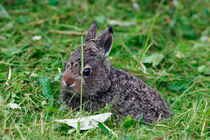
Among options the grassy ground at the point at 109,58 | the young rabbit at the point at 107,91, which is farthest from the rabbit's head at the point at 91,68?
the grassy ground at the point at 109,58

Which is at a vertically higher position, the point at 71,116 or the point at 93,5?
the point at 93,5

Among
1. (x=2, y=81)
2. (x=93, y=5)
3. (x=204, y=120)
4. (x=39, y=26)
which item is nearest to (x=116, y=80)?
(x=204, y=120)

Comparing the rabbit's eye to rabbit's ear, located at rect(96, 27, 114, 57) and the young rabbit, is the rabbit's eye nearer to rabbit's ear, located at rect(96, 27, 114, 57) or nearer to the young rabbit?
the young rabbit

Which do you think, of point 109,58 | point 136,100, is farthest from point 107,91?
point 109,58

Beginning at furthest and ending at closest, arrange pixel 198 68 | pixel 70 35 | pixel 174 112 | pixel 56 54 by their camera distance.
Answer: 1. pixel 70 35
2. pixel 198 68
3. pixel 56 54
4. pixel 174 112

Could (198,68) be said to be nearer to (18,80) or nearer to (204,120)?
(204,120)

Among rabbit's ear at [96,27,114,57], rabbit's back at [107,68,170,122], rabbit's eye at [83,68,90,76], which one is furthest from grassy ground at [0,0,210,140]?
rabbit's ear at [96,27,114,57]
